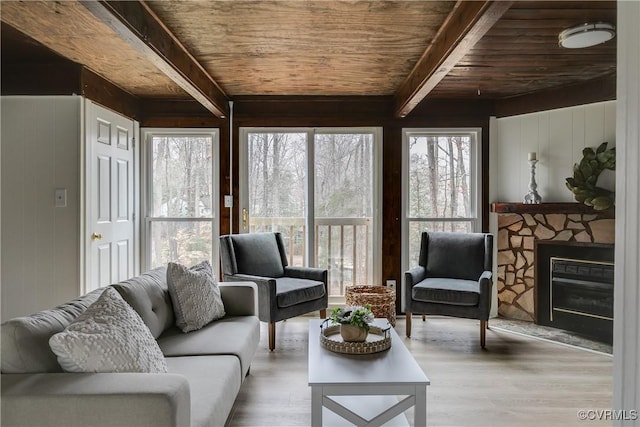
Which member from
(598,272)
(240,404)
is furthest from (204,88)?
(598,272)

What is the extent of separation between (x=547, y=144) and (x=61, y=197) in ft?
13.7

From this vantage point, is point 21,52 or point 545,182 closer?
point 21,52

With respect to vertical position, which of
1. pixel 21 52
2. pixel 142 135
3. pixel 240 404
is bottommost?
pixel 240 404

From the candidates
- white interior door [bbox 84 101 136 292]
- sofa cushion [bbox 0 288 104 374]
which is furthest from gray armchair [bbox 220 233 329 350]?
sofa cushion [bbox 0 288 104 374]

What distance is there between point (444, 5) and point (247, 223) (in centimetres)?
271

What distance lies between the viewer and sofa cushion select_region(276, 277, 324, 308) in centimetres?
316

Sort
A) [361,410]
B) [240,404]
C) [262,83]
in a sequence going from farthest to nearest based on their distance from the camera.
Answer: [262,83], [240,404], [361,410]

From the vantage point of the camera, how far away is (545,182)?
12.5 feet

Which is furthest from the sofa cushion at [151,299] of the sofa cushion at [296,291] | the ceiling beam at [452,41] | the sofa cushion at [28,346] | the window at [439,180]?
the window at [439,180]

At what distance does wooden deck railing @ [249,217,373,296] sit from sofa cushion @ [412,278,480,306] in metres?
0.84

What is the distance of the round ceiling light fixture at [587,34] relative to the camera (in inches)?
94.1

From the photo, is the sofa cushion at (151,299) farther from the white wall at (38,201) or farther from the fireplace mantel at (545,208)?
the fireplace mantel at (545,208)

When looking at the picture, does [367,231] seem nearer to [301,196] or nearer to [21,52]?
[301,196]

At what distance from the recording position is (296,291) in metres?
3.24
